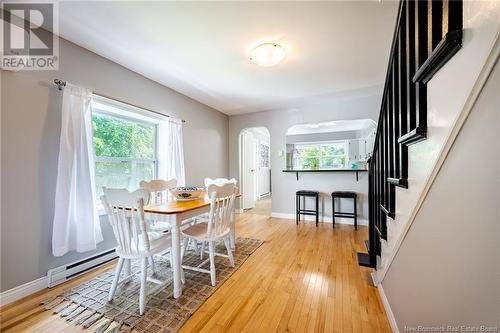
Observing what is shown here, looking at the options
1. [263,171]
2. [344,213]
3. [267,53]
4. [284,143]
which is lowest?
[344,213]

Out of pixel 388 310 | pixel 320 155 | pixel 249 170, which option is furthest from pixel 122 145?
pixel 320 155

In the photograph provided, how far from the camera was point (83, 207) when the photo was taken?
2049 mm

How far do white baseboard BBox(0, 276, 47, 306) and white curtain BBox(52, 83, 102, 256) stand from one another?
0.26 metres

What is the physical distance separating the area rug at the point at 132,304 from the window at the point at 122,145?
1095 mm

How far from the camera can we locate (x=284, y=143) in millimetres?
4398

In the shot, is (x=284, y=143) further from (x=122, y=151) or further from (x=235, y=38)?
(x=122, y=151)

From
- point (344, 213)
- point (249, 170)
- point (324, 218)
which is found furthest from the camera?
point (249, 170)

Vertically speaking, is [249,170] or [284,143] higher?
[284,143]

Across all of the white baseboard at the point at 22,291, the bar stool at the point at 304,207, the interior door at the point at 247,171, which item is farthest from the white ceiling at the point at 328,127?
the white baseboard at the point at 22,291

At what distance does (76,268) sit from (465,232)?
301 centimetres

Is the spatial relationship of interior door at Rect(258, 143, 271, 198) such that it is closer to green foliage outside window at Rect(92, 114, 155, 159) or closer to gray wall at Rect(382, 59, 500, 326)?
green foliage outside window at Rect(92, 114, 155, 159)

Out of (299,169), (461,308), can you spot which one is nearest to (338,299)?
(461,308)

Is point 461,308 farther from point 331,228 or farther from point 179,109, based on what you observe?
point 179,109

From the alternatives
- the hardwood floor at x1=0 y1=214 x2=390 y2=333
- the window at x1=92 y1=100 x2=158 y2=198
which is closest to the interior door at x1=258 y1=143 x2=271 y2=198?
the window at x1=92 y1=100 x2=158 y2=198
